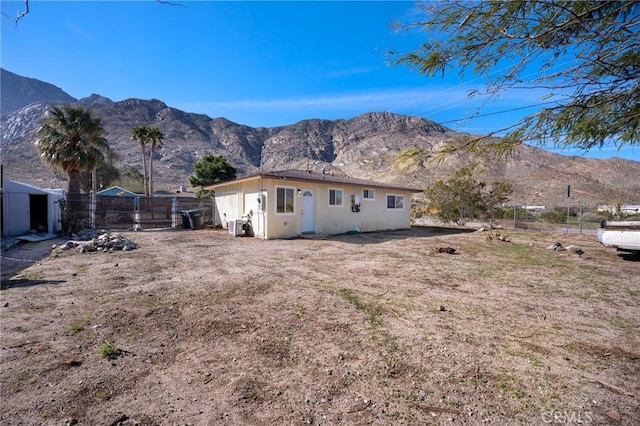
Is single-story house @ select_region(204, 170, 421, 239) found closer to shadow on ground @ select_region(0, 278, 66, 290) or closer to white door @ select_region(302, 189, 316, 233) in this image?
white door @ select_region(302, 189, 316, 233)

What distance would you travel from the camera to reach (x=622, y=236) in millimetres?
8711

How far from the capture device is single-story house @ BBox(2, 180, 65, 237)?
12.3 meters

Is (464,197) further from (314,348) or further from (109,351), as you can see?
(109,351)

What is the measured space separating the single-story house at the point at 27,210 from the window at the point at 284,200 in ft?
34.8

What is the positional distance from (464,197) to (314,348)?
19534 millimetres

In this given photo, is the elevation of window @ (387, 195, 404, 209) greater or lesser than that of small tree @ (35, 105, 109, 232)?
lesser

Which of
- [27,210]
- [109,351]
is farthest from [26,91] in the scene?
[109,351]

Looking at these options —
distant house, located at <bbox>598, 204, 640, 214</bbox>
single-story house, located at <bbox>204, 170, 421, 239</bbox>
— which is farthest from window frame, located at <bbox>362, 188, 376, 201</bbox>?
distant house, located at <bbox>598, 204, 640, 214</bbox>

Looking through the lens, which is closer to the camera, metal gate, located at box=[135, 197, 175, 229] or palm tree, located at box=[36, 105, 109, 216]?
palm tree, located at box=[36, 105, 109, 216]

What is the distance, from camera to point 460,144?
10.1ft

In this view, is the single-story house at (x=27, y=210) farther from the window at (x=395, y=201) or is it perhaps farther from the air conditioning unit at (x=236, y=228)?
the window at (x=395, y=201)

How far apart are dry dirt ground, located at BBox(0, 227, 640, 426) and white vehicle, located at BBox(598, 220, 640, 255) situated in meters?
2.45

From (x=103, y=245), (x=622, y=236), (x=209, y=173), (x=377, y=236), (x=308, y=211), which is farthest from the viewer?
(x=209, y=173)

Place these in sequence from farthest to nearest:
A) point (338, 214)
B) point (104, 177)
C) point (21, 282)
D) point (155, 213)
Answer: point (104, 177), point (155, 213), point (338, 214), point (21, 282)
